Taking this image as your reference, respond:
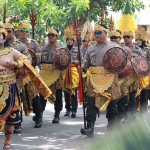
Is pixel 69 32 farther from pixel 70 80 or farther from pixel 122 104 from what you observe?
pixel 122 104

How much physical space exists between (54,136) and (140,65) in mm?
2192

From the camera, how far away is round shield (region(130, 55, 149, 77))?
8073 mm

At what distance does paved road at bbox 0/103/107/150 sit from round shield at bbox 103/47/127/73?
3.16ft

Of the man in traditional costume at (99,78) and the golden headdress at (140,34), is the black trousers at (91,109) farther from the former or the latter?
the golden headdress at (140,34)

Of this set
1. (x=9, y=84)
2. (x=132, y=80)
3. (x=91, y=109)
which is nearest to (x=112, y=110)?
(x=91, y=109)

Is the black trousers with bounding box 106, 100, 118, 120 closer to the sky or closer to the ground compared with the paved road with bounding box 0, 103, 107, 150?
closer to the sky

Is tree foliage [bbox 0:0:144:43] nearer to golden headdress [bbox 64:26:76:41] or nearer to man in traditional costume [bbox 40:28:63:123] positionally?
golden headdress [bbox 64:26:76:41]

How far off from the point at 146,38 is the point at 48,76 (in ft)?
7.90

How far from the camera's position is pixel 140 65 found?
8141 mm

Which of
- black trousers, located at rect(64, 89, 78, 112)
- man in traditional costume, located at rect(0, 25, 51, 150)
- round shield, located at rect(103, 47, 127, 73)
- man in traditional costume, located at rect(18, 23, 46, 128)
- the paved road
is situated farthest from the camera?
black trousers, located at rect(64, 89, 78, 112)

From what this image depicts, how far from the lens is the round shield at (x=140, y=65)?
8.07m

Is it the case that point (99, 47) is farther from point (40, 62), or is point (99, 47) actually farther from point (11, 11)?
point (11, 11)

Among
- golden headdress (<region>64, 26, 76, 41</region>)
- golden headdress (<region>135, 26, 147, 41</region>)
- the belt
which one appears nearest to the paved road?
the belt

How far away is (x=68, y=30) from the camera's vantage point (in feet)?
29.0
